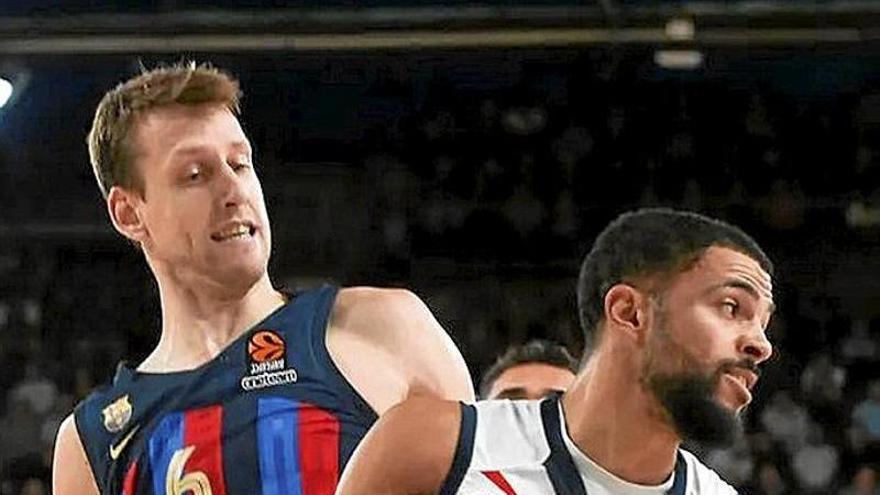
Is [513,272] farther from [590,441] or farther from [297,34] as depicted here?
[590,441]

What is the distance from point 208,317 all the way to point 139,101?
36cm

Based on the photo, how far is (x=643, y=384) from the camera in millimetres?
2373

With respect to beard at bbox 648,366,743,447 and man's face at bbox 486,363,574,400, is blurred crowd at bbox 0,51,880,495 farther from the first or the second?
beard at bbox 648,366,743,447

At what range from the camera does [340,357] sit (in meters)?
2.62

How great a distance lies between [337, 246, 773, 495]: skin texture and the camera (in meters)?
2.32

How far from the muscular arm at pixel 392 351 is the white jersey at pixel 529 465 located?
0.19m

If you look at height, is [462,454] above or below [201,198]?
below

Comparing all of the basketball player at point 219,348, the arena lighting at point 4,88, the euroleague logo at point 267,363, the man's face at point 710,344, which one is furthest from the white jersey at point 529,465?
the arena lighting at point 4,88

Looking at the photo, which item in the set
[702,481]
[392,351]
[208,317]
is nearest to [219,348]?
[208,317]

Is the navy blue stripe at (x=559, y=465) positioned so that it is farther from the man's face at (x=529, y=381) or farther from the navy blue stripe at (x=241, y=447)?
the man's face at (x=529, y=381)

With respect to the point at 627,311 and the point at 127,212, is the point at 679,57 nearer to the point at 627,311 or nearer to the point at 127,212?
the point at 127,212

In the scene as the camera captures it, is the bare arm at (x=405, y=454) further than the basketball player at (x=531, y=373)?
No

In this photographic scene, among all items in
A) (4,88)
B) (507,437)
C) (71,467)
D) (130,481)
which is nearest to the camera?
(507,437)

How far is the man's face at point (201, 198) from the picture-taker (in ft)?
8.62
